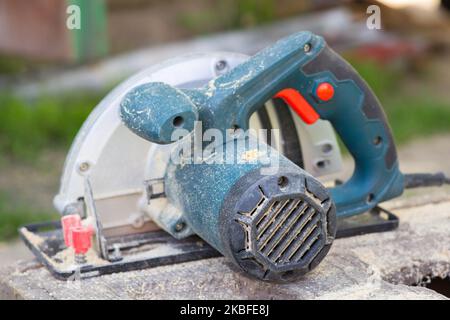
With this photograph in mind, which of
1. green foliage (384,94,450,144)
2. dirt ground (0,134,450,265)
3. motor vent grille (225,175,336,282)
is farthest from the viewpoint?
green foliage (384,94,450,144)

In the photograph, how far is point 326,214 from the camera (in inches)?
64.1

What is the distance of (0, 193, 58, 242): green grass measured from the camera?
3162 mm

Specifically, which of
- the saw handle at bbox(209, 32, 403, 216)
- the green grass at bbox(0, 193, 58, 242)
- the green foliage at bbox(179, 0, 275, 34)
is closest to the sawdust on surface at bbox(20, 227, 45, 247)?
the saw handle at bbox(209, 32, 403, 216)

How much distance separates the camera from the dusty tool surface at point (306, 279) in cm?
166

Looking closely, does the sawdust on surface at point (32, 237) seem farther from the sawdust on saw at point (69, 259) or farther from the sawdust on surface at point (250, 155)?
the sawdust on surface at point (250, 155)

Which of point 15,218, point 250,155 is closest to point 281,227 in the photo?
point 250,155

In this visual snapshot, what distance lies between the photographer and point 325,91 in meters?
1.83

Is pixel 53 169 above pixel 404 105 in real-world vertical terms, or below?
below

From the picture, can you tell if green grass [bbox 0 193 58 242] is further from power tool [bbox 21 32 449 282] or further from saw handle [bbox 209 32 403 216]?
saw handle [bbox 209 32 403 216]

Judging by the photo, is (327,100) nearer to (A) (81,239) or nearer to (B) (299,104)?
(B) (299,104)

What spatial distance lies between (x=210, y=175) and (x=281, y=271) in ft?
0.74

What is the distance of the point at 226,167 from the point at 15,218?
1764 mm

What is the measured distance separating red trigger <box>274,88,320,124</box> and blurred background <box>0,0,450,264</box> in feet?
4.77

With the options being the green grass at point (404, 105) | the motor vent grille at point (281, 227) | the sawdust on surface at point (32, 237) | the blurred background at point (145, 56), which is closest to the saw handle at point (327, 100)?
the motor vent grille at point (281, 227)
